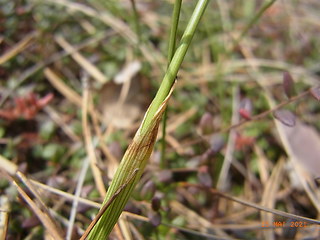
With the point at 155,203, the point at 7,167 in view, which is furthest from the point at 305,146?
the point at 7,167

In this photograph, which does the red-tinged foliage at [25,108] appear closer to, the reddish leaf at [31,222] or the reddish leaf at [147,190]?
the reddish leaf at [31,222]

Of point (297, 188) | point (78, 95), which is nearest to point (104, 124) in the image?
point (78, 95)

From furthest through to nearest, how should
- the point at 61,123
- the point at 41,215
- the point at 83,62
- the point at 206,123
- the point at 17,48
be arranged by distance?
the point at 83,62
the point at 17,48
the point at 61,123
the point at 206,123
the point at 41,215

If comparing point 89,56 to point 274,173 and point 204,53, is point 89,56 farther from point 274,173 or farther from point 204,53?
point 274,173

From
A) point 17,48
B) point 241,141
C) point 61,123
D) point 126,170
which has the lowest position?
point 241,141

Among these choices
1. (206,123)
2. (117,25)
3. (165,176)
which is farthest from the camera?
(117,25)

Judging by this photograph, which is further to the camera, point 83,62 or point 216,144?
point 83,62

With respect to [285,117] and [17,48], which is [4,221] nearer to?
[17,48]
